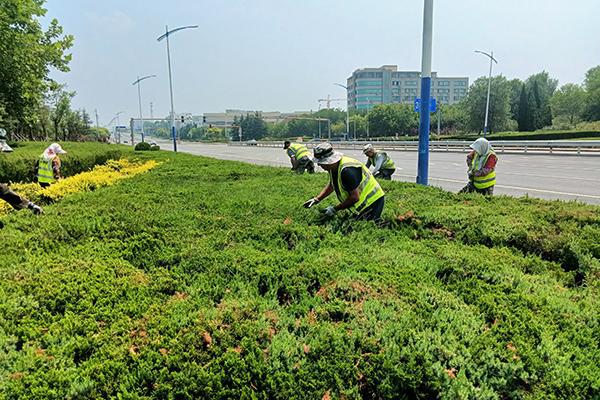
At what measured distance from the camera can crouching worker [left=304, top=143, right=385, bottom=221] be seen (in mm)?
3945

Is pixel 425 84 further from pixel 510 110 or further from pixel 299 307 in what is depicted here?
pixel 510 110

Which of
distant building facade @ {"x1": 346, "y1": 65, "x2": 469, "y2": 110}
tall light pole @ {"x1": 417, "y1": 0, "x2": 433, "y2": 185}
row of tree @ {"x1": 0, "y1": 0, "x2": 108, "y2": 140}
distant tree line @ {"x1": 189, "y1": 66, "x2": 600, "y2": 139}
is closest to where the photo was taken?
tall light pole @ {"x1": 417, "y1": 0, "x2": 433, "y2": 185}

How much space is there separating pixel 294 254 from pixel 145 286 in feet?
3.78

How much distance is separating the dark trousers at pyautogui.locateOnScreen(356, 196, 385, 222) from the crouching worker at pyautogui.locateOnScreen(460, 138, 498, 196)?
91.4 inches

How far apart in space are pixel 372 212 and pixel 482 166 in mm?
2528

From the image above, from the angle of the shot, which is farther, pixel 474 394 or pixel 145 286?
pixel 145 286

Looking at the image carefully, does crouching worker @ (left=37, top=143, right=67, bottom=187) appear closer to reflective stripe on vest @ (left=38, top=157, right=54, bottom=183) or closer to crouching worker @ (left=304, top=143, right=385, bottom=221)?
reflective stripe on vest @ (left=38, top=157, right=54, bottom=183)

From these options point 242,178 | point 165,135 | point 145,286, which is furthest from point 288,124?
Result: point 145,286

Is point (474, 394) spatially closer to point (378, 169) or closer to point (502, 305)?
point (502, 305)

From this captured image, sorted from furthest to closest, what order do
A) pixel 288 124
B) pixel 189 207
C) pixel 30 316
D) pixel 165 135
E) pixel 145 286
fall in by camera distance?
pixel 165 135, pixel 288 124, pixel 189 207, pixel 145 286, pixel 30 316

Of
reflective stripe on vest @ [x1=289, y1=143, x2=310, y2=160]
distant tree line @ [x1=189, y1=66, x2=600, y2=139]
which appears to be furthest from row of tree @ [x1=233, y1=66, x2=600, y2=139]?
reflective stripe on vest @ [x1=289, y1=143, x2=310, y2=160]

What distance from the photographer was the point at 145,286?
9.14 feet

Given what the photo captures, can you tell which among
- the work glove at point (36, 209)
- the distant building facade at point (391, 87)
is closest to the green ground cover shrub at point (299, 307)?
the work glove at point (36, 209)

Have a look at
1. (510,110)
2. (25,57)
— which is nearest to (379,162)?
(25,57)
